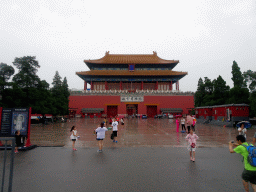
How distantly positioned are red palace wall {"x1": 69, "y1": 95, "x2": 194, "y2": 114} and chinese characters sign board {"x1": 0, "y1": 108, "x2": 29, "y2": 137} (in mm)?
30555

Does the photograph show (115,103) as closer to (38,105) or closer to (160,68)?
(160,68)

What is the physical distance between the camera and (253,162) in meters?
3.04

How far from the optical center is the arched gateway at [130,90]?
38.8 m

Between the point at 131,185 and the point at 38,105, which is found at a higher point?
the point at 38,105

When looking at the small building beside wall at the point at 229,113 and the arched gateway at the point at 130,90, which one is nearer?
the small building beside wall at the point at 229,113

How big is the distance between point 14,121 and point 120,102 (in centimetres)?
3115

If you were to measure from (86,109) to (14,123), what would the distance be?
30.3 m

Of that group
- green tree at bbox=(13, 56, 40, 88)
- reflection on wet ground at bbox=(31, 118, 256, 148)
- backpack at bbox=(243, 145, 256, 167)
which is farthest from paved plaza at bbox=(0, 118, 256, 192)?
green tree at bbox=(13, 56, 40, 88)

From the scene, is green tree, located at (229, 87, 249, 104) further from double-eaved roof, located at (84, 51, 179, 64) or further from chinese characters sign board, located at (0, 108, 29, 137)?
double-eaved roof, located at (84, 51, 179, 64)

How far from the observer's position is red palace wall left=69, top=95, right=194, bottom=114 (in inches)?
1528

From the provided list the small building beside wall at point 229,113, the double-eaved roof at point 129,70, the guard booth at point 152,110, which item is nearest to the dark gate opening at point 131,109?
the guard booth at point 152,110

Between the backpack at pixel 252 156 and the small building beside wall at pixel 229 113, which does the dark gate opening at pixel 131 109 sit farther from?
the backpack at pixel 252 156

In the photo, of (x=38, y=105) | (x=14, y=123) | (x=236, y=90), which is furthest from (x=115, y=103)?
(x=14, y=123)

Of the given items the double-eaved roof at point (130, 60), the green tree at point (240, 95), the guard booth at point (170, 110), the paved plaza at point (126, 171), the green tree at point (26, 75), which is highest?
the double-eaved roof at point (130, 60)
